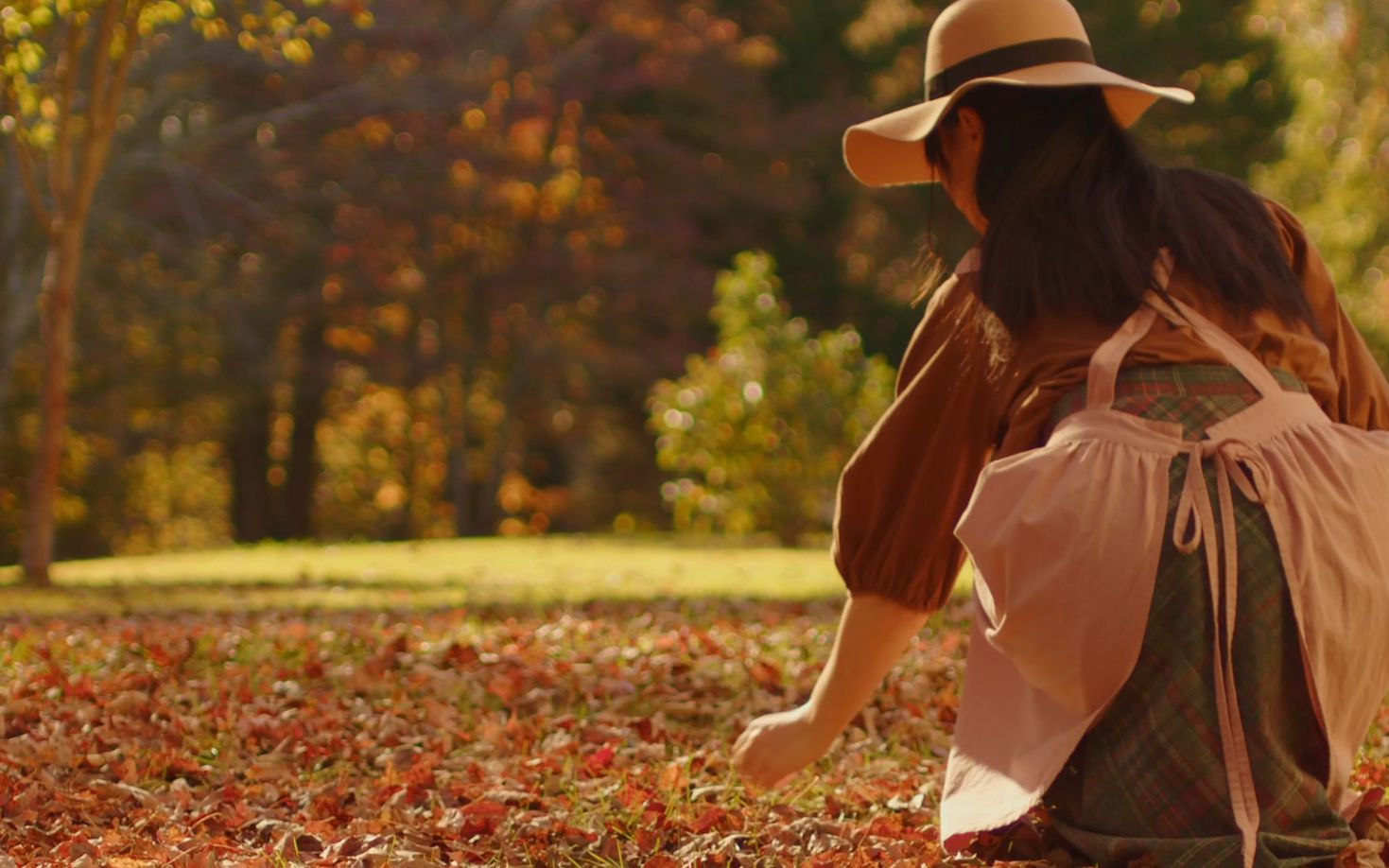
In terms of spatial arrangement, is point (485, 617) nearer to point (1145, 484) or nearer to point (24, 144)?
point (24, 144)

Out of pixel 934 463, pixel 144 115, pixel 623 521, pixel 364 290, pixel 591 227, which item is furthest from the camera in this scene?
pixel 623 521

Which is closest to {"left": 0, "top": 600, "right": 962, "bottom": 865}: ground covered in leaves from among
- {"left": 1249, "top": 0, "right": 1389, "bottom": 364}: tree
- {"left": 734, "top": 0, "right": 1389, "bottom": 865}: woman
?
{"left": 734, "top": 0, "right": 1389, "bottom": 865}: woman

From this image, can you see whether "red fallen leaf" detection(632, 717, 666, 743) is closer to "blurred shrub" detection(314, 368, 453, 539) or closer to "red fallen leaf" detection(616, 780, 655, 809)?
"red fallen leaf" detection(616, 780, 655, 809)

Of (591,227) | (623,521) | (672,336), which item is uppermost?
(591,227)

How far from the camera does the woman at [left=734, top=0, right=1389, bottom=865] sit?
7.77 feet

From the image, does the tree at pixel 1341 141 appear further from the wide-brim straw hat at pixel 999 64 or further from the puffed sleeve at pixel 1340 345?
the wide-brim straw hat at pixel 999 64

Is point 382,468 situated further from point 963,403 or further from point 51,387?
point 963,403

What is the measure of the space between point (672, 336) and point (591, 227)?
5.22 ft

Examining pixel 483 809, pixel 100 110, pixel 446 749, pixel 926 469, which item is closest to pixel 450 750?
pixel 446 749

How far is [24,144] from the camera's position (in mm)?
8930

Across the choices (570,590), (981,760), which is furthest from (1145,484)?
(570,590)

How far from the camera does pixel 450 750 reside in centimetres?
416

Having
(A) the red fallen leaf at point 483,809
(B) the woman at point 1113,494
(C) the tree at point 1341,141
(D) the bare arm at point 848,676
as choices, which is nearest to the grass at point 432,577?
(A) the red fallen leaf at point 483,809

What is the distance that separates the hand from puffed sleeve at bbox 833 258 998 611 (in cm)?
24
